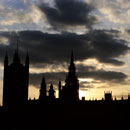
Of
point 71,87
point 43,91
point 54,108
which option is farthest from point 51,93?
point 71,87

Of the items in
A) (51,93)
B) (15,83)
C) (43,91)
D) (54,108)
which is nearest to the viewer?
(54,108)

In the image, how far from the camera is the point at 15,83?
166000 mm

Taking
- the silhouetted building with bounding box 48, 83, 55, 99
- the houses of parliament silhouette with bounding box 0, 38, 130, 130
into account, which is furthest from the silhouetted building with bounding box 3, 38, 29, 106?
the silhouetted building with bounding box 48, 83, 55, 99

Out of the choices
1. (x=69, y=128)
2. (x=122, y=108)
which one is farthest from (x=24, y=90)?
(x=122, y=108)

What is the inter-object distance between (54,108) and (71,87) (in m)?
11.4

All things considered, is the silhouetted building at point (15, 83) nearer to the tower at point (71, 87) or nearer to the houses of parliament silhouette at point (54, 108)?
the houses of parliament silhouette at point (54, 108)

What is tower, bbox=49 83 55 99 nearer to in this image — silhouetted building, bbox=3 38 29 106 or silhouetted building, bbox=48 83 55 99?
silhouetted building, bbox=48 83 55 99

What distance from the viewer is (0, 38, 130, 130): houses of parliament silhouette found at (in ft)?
471

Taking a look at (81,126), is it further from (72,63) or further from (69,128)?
(72,63)

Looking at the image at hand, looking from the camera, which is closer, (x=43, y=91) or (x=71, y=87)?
(x=43, y=91)

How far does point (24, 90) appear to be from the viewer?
166 m

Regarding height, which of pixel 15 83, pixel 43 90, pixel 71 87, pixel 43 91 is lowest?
pixel 43 91

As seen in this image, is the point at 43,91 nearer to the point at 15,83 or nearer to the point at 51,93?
the point at 51,93

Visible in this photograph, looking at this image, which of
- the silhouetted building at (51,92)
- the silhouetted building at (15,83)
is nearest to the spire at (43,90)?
the silhouetted building at (51,92)
